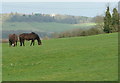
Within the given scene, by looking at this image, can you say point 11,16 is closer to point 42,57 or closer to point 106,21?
point 106,21

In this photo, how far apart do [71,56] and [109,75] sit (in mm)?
8570

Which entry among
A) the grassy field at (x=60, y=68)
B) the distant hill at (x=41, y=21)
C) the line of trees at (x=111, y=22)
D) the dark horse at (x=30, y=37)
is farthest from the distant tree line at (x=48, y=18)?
the grassy field at (x=60, y=68)

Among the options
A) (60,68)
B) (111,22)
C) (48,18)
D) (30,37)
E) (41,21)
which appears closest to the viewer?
(60,68)

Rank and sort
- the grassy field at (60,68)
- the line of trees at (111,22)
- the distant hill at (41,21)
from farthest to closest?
the distant hill at (41,21), the line of trees at (111,22), the grassy field at (60,68)

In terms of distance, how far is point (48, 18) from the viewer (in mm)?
137875

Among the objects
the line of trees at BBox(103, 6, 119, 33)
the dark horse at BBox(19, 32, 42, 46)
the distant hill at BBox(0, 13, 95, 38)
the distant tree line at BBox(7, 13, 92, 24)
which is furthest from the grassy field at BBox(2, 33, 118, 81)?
the distant tree line at BBox(7, 13, 92, 24)

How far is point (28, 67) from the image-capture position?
17.7m

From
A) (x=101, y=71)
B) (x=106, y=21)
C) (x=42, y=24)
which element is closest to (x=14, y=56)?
(x=101, y=71)

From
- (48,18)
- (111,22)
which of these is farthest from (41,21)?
(111,22)

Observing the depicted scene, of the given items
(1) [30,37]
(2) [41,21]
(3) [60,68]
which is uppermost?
(2) [41,21]

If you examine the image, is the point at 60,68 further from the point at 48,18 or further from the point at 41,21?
the point at 48,18

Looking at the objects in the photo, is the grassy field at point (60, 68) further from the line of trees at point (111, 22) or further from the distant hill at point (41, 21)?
the distant hill at point (41, 21)

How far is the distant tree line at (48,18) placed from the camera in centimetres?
13123

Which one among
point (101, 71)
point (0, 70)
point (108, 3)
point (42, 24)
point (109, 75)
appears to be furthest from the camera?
point (42, 24)
